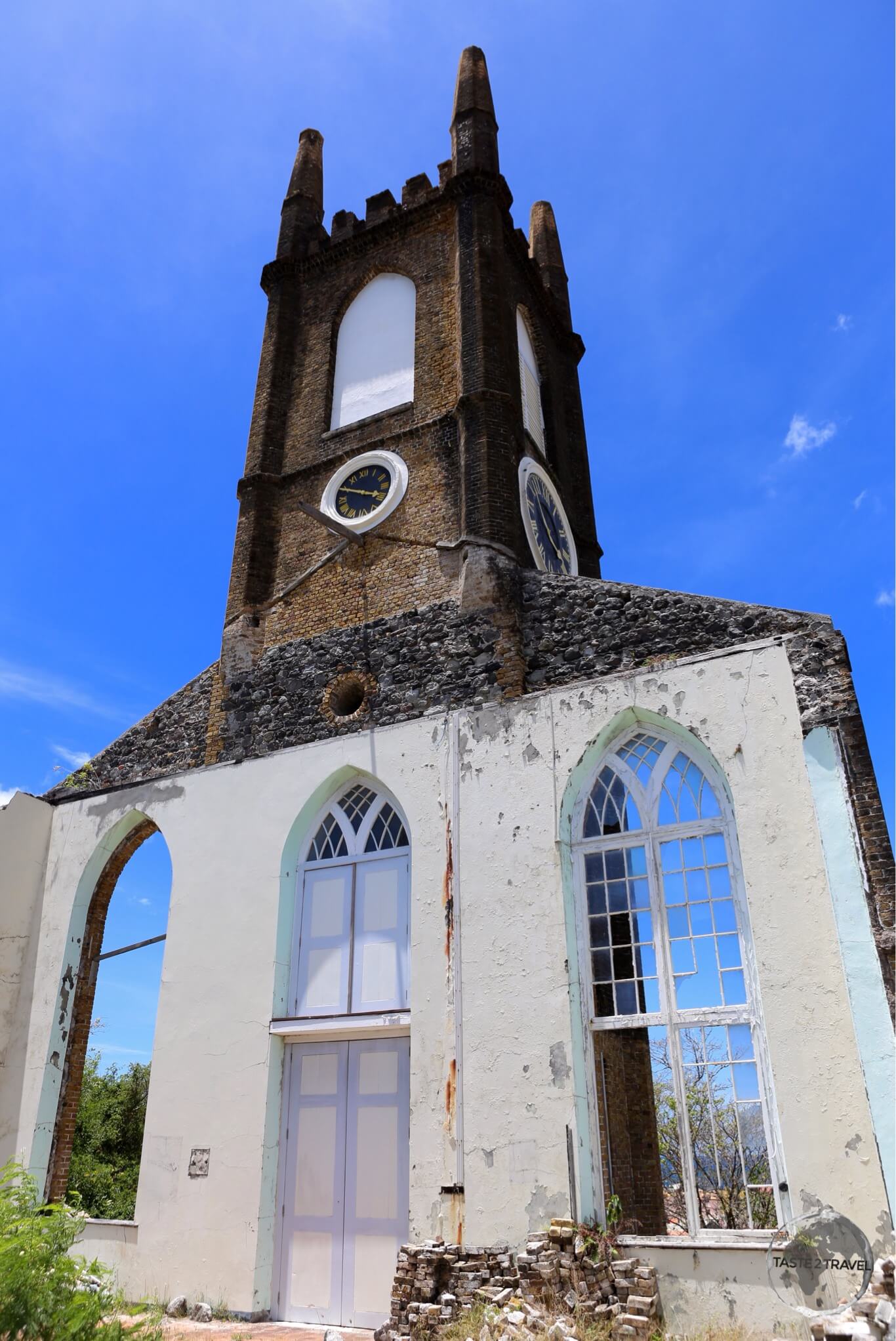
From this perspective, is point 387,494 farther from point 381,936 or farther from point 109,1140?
point 109,1140

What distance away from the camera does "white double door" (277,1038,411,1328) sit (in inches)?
361

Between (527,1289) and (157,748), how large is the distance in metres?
8.09

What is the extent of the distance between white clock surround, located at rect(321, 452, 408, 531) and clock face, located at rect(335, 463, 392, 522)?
0.03 metres

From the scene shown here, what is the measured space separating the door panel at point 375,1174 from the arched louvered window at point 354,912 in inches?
21.3

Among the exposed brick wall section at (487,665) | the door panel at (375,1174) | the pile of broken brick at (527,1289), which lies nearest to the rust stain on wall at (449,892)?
the door panel at (375,1174)

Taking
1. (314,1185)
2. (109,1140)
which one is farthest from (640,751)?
(109,1140)

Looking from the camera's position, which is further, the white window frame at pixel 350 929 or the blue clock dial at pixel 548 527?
the blue clock dial at pixel 548 527

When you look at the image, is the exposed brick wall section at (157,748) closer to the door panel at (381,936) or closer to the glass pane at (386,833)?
the glass pane at (386,833)

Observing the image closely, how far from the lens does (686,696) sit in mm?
9328

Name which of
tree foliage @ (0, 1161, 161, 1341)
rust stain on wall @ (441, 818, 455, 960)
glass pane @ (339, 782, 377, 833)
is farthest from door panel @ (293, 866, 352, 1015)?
tree foliage @ (0, 1161, 161, 1341)

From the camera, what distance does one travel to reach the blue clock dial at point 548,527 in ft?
45.3

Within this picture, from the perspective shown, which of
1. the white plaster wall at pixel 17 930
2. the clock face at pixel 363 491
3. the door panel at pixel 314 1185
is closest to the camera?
the door panel at pixel 314 1185

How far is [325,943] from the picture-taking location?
10.7m

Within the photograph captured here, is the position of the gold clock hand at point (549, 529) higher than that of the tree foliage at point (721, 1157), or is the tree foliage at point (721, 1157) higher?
the gold clock hand at point (549, 529)
